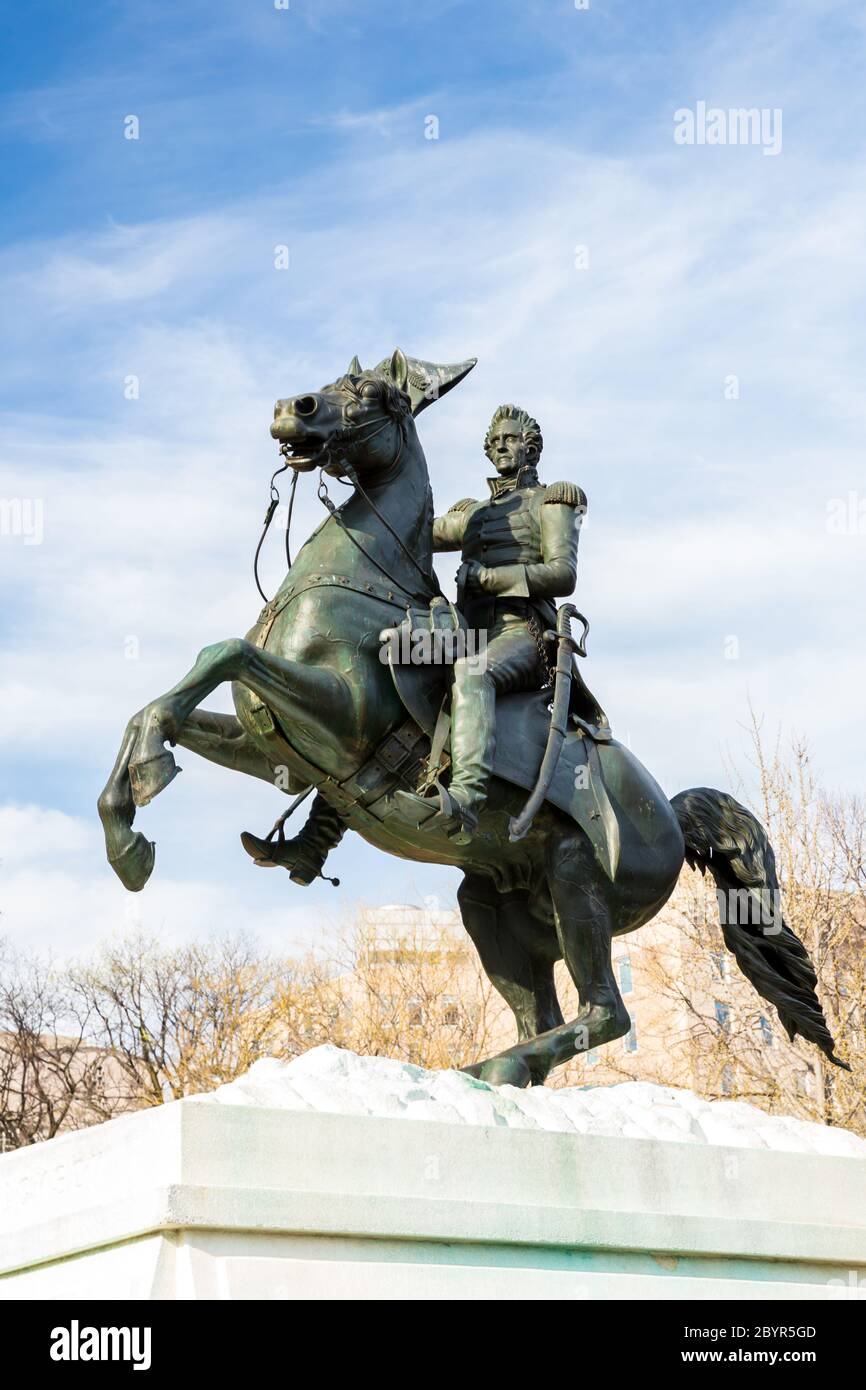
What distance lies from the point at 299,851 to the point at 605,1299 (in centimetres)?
236

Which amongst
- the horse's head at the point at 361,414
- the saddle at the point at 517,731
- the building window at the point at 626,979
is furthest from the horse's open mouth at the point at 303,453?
the building window at the point at 626,979

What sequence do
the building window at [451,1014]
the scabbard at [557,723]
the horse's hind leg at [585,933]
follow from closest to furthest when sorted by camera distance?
the scabbard at [557,723]
the horse's hind leg at [585,933]
the building window at [451,1014]

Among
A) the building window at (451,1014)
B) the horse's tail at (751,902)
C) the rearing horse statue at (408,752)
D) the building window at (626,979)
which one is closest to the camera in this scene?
the rearing horse statue at (408,752)

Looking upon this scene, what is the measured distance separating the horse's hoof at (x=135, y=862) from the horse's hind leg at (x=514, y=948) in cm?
191

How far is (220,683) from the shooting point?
6.73 metres

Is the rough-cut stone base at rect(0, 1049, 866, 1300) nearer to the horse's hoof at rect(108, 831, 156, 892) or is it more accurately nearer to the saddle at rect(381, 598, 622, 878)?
the horse's hoof at rect(108, 831, 156, 892)

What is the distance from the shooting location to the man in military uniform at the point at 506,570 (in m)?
7.16

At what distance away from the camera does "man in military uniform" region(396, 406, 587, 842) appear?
23.5ft

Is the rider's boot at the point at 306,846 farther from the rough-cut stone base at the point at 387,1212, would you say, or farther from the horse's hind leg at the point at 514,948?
the rough-cut stone base at the point at 387,1212

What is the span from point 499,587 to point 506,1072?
6.77ft

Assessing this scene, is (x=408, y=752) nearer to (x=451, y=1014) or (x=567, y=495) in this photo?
(x=567, y=495)

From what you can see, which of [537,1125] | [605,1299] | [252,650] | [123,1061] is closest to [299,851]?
[252,650]

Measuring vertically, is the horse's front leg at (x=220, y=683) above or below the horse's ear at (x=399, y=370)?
below

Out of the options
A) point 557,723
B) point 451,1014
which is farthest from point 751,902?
point 451,1014
